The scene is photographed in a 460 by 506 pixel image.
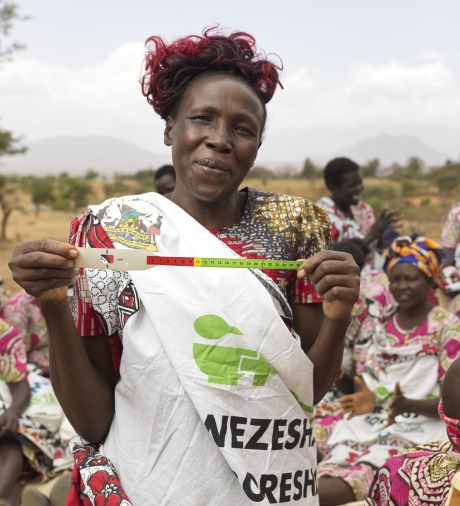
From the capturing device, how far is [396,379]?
3.93 meters

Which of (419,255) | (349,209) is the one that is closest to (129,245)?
(419,255)

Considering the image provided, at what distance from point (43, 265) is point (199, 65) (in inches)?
30.8

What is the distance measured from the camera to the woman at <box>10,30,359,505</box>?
1617 mm

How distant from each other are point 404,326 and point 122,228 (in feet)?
9.00

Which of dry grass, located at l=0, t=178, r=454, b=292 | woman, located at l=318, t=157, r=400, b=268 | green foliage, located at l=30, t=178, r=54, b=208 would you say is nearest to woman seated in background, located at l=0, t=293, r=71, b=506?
woman, located at l=318, t=157, r=400, b=268

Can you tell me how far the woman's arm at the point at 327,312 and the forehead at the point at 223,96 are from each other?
488mm

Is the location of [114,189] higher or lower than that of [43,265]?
lower

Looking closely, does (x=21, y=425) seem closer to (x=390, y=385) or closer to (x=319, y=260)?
(x=390, y=385)

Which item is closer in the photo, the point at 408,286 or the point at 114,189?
the point at 408,286

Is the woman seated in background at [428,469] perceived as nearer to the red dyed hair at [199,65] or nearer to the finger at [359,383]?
the red dyed hair at [199,65]

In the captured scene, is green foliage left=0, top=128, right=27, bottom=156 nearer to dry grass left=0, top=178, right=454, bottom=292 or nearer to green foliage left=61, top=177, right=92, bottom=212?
dry grass left=0, top=178, right=454, bottom=292

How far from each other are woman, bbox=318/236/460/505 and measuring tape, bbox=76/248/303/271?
2254 millimetres

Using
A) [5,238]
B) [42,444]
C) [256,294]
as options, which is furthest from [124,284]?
[5,238]

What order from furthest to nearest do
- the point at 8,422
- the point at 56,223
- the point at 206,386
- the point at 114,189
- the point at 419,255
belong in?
the point at 114,189
the point at 56,223
the point at 419,255
the point at 8,422
the point at 206,386
